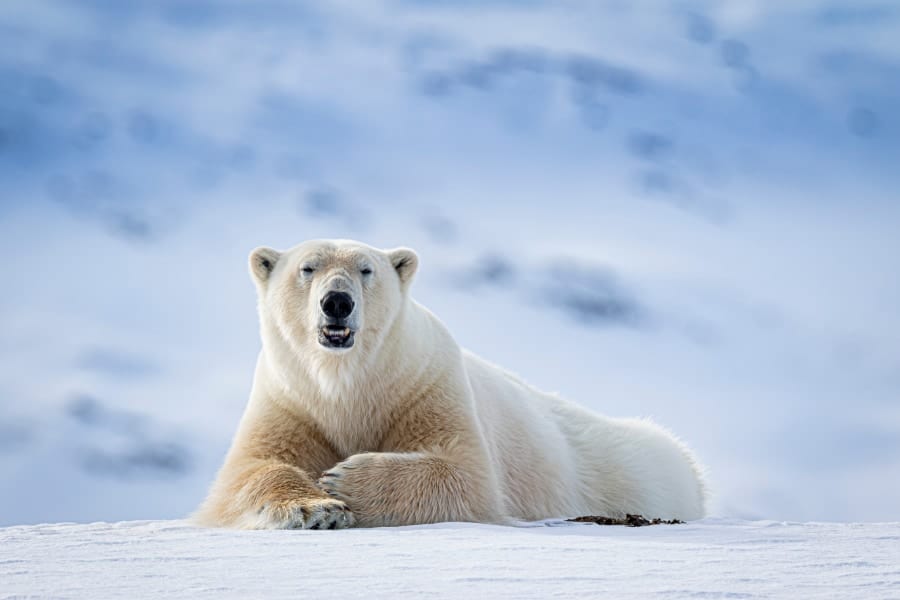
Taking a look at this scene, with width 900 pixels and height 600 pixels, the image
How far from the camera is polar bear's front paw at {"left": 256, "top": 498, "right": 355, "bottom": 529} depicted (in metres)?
5.57

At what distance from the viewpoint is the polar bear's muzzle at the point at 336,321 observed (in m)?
6.09

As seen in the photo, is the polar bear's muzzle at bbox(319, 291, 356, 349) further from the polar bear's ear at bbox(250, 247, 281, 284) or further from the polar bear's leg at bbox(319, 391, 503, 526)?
the polar bear's ear at bbox(250, 247, 281, 284)

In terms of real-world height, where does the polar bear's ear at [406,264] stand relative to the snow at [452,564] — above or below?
above

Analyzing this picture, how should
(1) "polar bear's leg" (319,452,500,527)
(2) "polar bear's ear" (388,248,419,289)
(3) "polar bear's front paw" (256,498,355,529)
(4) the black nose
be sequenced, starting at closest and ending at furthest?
1. (3) "polar bear's front paw" (256,498,355,529)
2. (1) "polar bear's leg" (319,452,500,527)
3. (4) the black nose
4. (2) "polar bear's ear" (388,248,419,289)

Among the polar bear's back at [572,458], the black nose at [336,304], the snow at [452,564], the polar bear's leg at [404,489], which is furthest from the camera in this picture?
the polar bear's back at [572,458]

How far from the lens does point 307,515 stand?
559 centimetres

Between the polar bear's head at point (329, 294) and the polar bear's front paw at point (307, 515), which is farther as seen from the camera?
the polar bear's head at point (329, 294)

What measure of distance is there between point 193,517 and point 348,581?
9.26 feet

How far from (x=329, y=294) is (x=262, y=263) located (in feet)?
3.02

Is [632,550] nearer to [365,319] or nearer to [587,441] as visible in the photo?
[365,319]

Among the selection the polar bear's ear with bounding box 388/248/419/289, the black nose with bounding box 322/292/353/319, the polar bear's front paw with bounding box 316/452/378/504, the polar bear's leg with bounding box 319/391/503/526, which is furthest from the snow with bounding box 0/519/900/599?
the polar bear's ear with bounding box 388/248/419/289

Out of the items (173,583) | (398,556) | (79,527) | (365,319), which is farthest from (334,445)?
(173,583)

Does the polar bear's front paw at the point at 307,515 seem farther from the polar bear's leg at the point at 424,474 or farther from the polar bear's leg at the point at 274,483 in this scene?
the polar bear's leg at the point at 424,474

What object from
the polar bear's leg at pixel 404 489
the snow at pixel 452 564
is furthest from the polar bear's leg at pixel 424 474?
the snow at pixel 452 564
